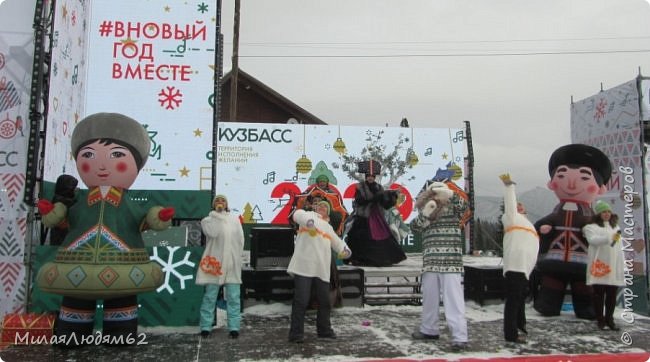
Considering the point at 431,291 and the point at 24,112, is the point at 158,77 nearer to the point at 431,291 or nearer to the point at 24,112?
the point at 24,112

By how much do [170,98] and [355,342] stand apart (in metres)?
3.21

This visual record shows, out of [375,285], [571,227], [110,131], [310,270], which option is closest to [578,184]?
[571,227]

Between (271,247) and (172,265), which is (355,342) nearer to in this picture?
(172,265)

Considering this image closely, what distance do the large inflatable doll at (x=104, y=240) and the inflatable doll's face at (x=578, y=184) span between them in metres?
4.60

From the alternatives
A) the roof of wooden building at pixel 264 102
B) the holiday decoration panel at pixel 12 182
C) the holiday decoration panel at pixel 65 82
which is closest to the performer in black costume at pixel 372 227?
the holiday decoration panel at pixel 65 82

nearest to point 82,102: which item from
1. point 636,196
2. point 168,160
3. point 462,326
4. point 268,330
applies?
point 168,160

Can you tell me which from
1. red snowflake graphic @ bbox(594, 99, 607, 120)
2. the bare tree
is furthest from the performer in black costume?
the bare tree

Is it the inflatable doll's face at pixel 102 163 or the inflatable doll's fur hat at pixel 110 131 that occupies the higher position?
the inflatable doll's fur hat at pixel 110 131

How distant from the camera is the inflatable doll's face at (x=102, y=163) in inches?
170

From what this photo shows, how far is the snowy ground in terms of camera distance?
420cm

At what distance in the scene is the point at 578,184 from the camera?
6031 millimetres

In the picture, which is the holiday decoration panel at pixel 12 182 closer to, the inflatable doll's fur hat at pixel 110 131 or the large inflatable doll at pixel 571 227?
the inflatable doll's fur hat at pixel 110 131

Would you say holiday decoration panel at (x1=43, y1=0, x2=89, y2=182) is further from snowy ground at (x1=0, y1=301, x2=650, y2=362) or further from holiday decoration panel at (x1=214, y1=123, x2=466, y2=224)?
holiday decoration panel at (x1=214, y1=123, x2=466, y2=224)

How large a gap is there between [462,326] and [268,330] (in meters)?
1.94
